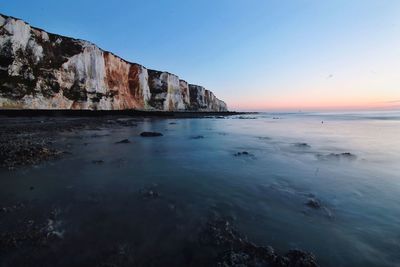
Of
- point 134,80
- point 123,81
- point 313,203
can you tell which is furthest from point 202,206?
point 134,80

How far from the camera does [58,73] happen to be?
36.5 m

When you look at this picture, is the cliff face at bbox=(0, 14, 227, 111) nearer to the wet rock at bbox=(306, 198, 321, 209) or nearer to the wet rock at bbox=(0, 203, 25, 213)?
the wet rock at bbox=(0, 203, 25, 213)

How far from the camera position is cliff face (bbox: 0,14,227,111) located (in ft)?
101

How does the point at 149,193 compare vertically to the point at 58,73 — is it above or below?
below

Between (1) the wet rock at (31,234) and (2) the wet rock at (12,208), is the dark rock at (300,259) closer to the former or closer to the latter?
(1) the wet rock at (31,234)

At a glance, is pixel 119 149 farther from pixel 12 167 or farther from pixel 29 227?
pixel 29 227

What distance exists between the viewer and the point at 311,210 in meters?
4.19

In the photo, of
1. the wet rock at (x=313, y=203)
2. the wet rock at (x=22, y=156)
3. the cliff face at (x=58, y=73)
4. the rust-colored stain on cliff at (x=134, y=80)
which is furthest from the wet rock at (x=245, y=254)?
the rust-colored stain on cliff at (x=134, y=80)

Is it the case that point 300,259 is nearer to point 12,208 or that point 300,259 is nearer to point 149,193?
point 149,193

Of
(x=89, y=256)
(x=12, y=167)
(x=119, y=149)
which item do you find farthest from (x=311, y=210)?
(x=119, y=149)

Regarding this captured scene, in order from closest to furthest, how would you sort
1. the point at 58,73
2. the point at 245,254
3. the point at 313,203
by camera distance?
1. the point at 245,254
2. the point at 313,203
3. the point at 58,73

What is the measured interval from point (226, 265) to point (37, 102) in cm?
3657

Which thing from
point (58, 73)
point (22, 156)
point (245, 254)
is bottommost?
point (245, 254)

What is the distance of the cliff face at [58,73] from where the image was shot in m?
30.7
